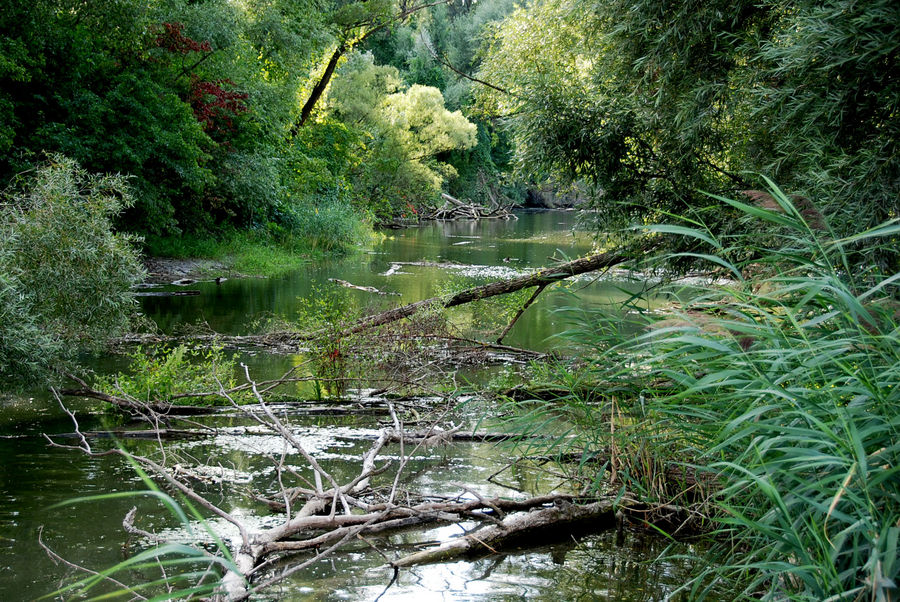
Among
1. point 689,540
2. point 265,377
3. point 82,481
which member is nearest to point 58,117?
point 265,377

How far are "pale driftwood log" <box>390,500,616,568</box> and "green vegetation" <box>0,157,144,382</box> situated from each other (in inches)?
162

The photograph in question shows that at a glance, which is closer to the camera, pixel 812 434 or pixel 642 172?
pixel 812 434

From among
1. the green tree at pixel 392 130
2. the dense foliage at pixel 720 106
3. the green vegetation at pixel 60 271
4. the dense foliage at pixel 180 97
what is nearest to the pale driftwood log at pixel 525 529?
the dense foliage at pixel 720 106

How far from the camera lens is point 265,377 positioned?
897cm

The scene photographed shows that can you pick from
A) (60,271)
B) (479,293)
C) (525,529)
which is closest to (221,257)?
(479,293)

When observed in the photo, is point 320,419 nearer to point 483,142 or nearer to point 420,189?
point 420,189

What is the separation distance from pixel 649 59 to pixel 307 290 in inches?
413

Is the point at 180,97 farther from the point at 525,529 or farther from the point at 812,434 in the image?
the point at 812,434

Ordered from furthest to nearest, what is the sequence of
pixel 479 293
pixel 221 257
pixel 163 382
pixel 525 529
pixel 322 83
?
pixel 322 83 → pixel 221 257 → pixel 479 293 → pixel 163 382 → pixel 525 529

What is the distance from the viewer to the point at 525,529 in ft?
14.5

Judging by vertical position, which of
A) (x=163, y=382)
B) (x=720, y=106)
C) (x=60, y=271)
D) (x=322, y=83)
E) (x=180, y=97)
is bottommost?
(x=163, y=382)

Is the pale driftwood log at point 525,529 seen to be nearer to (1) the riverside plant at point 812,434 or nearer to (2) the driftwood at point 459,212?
(1) the riverside plant at point 812,434

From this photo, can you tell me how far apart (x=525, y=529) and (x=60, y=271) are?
5095mm

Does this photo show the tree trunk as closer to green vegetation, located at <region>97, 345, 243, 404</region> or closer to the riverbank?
the riverbank
